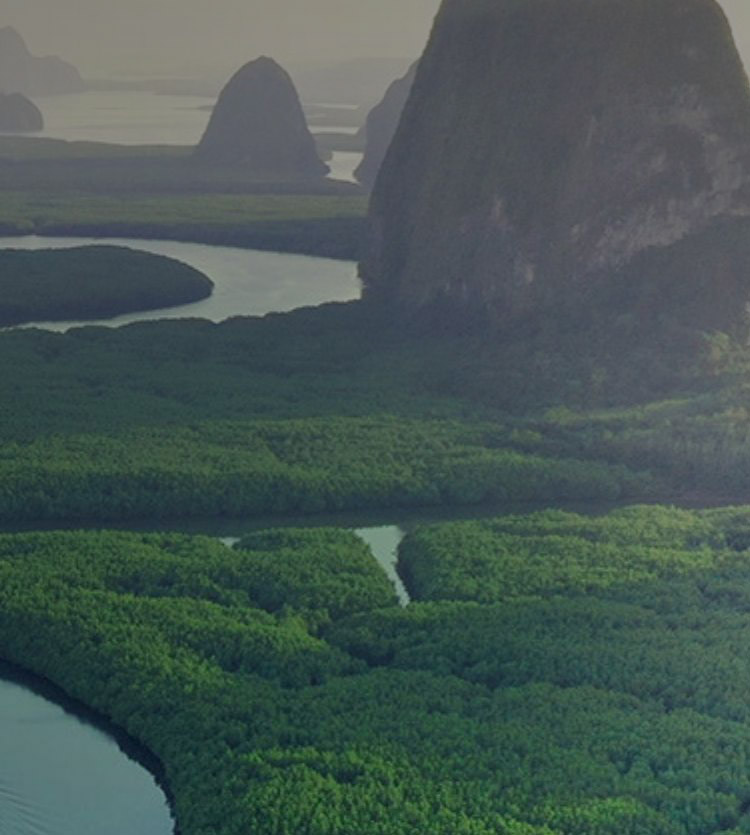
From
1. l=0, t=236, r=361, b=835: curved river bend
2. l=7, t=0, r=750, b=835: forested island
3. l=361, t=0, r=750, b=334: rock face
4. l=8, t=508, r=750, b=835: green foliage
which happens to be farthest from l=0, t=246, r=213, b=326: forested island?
l=0, t=236, r=361, b=835: curved river bend

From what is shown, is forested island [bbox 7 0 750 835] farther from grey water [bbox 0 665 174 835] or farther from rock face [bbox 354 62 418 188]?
rock face [bbox 354 62 418 188]

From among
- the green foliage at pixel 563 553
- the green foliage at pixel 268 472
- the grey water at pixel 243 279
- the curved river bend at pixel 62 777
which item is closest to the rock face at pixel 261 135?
the grey water at pixel 243 279

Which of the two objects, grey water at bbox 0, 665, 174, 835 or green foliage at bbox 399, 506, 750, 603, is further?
green foliage at bbox 399, 506, 750, 603

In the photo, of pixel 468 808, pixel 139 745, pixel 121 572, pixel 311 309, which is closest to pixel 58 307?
pixel 311 309

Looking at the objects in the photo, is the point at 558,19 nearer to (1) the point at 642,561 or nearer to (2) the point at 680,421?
(2) the point at 680,421

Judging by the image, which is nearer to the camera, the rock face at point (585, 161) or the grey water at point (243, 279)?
the rock face at point (585, 161)

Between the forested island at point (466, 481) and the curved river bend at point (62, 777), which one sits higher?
the forested island at point (466, 481)

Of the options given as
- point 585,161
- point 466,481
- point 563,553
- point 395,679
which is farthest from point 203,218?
point 395,679

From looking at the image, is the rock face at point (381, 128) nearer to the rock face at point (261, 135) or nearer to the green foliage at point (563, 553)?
the rock face at point (261, 135)
